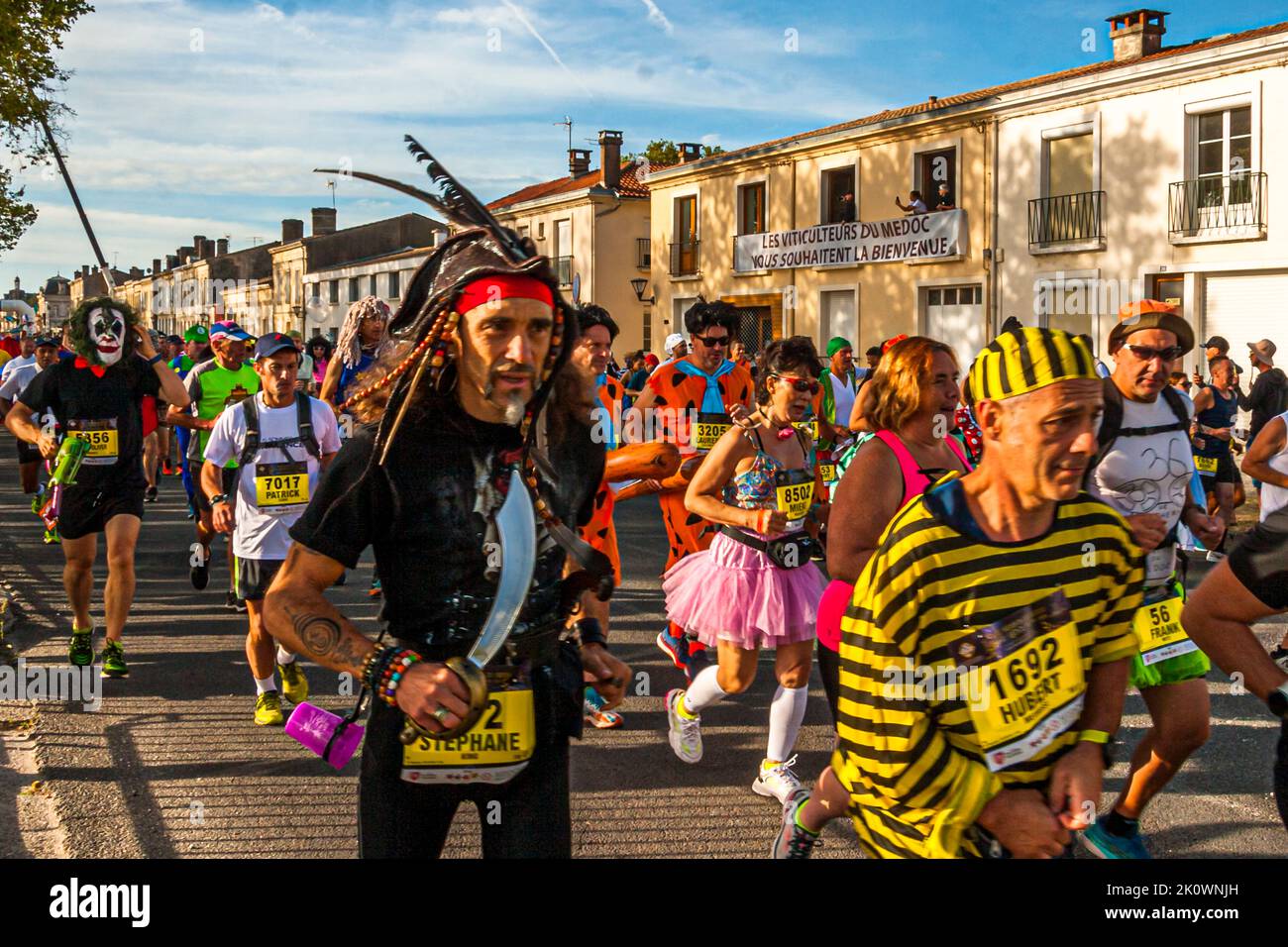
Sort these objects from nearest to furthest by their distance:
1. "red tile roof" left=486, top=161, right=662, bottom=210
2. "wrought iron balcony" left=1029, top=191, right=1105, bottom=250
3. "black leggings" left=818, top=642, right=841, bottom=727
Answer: "black leggings" left=818, top=642, right=841, bottom=727 < "wrought iron balcony" left=1029, top=191, right=1105, bottom=250 < "red tile roof" left=486, top=161, right=662, bottom=210

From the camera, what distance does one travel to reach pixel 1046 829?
2711mm

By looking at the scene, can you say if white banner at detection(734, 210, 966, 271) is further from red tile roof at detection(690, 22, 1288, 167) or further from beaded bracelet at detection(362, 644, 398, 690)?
beaded bracelet at detection(362, 644, 398, 690)

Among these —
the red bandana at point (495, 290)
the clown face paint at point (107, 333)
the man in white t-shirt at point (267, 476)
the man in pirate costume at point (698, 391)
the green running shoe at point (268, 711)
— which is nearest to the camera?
the red bandana at point (495, 290)

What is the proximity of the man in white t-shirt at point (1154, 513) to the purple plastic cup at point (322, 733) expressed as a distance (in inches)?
111

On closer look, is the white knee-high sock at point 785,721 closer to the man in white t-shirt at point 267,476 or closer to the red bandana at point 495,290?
the man in white t-shirt at point 267,476

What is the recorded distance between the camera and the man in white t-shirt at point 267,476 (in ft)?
21.9

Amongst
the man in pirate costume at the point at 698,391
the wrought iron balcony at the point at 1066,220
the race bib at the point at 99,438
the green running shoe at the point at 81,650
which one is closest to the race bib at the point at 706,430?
the man in pirate costume at the point at 698,391

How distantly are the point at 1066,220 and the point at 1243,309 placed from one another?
175 inches

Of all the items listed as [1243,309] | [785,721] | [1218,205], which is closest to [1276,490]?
[785,721]

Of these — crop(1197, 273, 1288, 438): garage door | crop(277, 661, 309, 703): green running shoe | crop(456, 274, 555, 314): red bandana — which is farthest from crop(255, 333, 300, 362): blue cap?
crop(1197, 273, 1288, 438): garage door

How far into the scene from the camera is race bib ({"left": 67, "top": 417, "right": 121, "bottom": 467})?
7.64 meters

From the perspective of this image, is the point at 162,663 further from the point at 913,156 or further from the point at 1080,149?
the point at 913,156
